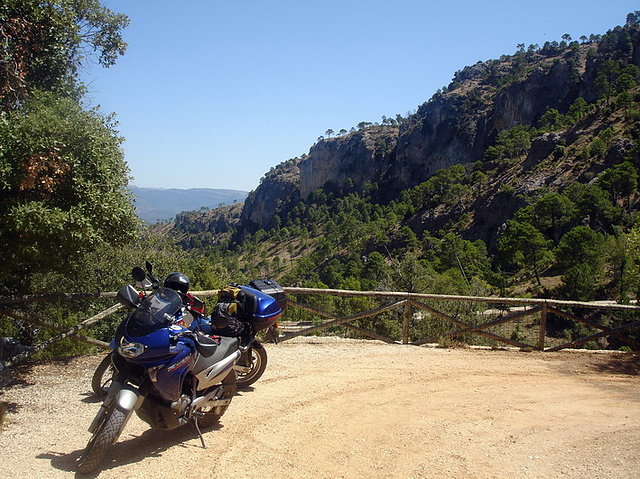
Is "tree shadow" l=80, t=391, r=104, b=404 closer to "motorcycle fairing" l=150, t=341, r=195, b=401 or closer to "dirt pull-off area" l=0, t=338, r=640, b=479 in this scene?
"dirt pull-off area" l=0, t=338, r=640, b=479

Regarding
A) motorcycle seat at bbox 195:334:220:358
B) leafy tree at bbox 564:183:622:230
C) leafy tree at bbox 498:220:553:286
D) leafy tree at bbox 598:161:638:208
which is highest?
leafy tree at bbox 598:161:638:208

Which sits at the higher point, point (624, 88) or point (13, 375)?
point (624, 88)

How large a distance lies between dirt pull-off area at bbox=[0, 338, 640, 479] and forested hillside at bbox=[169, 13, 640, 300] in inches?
637

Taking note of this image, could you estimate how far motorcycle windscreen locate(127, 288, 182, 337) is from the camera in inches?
157

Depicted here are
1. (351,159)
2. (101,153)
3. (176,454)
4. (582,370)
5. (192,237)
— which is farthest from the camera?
(192,237)

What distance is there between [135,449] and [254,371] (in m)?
2.05

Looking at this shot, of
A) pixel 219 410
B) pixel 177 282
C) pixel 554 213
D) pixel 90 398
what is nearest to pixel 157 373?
pixel 219 410

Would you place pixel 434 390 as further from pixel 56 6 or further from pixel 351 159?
pixel 351 159

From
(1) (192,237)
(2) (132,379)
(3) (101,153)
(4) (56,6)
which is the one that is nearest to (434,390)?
(2) (132,379)

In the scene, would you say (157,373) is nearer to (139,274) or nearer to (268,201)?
(139,274)

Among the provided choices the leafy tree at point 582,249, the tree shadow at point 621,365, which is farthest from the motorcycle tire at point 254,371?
the leafy tree at point 582,249

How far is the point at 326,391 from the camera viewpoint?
6324mm

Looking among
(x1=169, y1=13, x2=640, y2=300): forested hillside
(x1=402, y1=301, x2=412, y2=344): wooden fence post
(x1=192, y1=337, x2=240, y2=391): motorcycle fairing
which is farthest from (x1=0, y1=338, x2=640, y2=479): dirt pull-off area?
(x1=169, y1=13, x2=640, y2=300): forested hillside

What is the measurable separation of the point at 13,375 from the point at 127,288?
3343 millimetres
